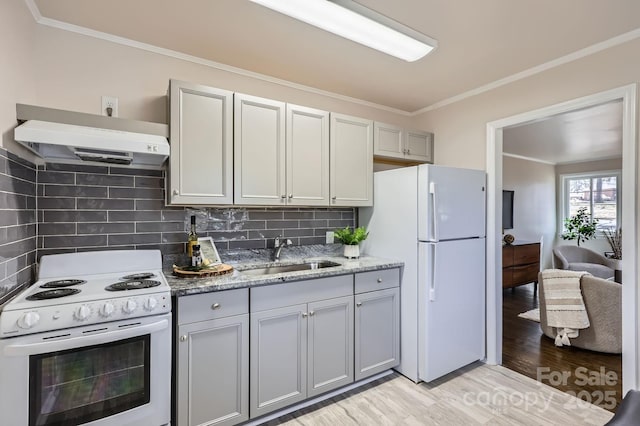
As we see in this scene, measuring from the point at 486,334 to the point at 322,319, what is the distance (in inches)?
64.9

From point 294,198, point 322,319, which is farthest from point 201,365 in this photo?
point 294,198

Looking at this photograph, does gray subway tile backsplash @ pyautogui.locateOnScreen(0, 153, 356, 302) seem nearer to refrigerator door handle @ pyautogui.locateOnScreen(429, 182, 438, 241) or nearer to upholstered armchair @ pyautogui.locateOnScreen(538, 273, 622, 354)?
refrigerator door handle @ pyautogui.locateOnScreen(429, 182, 438, 241)

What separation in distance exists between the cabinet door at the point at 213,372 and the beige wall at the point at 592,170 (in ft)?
23.7

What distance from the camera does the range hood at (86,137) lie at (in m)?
1.51

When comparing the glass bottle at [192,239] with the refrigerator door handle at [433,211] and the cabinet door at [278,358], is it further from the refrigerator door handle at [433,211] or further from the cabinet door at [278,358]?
the refrigerator door handle at [433,211]

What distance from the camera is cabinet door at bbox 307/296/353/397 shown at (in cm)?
213

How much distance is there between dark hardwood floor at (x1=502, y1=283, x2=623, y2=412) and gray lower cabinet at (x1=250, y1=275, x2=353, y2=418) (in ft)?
5.44

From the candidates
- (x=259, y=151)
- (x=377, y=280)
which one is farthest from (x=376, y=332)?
(x=259, y=151)

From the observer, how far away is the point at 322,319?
85.4 inches

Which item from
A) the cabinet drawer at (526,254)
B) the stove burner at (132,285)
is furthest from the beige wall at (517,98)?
the cabinet drawer at (526,254)

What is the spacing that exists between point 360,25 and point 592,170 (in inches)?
268

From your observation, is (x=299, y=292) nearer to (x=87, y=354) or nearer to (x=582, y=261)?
(x=87, y=354)

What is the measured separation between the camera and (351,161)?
2.72m

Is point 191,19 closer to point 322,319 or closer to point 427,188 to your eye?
point 427,188
